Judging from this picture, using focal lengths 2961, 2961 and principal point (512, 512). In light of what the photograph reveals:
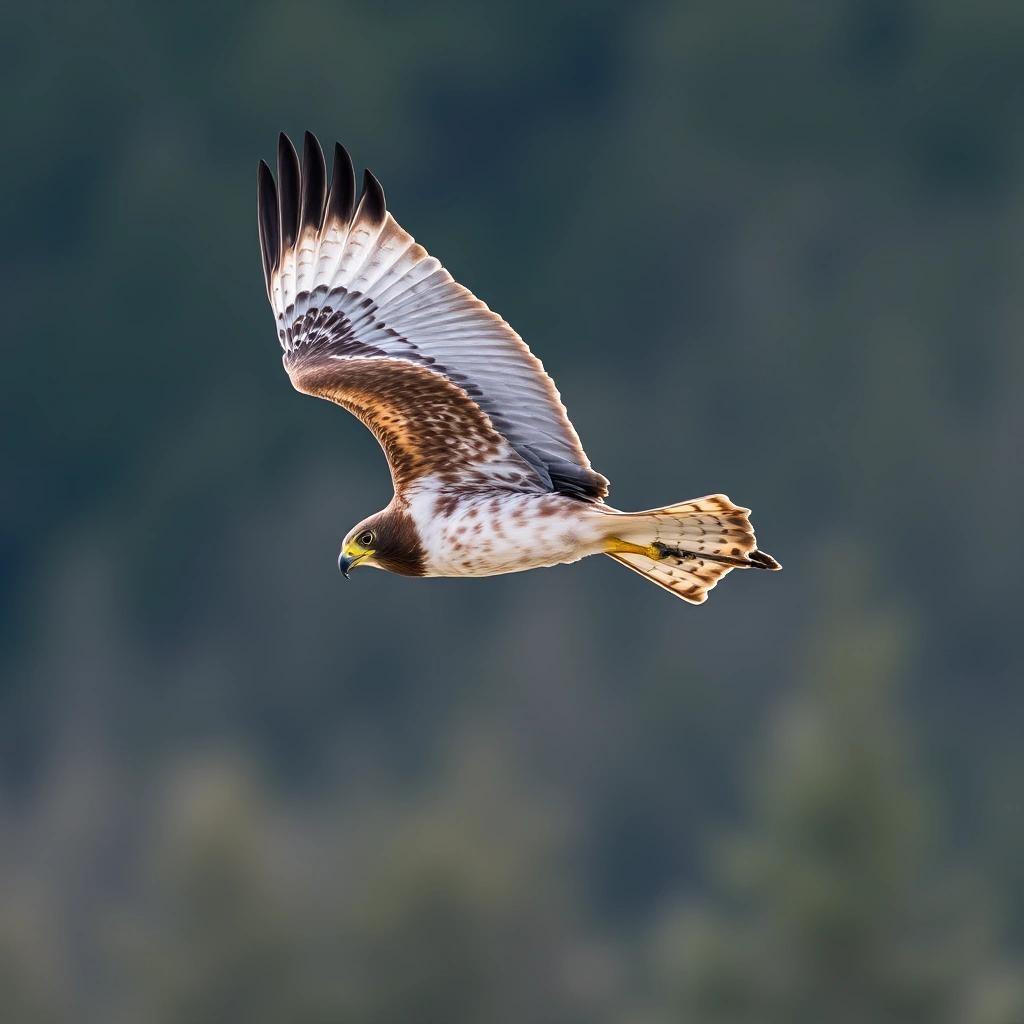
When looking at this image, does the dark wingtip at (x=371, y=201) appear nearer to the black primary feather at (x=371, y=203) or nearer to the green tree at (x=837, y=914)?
the black primary feather at (x=371, y=203)

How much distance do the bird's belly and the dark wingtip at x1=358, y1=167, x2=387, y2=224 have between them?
162 centimetres

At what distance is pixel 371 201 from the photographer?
1209 cm

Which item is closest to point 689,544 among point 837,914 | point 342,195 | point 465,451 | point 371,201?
point 465,451

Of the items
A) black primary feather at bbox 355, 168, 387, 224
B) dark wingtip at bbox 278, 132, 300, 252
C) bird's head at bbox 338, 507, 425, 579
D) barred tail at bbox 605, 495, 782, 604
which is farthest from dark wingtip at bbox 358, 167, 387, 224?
barred tail at bbox 605, 495, 782, 604

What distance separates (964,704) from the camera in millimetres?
71625

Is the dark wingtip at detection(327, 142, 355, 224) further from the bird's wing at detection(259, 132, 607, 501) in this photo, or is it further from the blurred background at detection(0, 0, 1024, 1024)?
the blurred background at detection(0, 0, 1024, 1024)

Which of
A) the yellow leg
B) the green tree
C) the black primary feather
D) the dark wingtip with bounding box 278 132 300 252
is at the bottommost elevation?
the yellow leg

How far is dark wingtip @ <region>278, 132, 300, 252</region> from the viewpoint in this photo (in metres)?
12.4

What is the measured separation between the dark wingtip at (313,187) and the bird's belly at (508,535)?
73.0 inches

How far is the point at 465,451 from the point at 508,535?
1.59 feet

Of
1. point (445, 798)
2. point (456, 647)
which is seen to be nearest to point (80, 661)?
point (456, 647)

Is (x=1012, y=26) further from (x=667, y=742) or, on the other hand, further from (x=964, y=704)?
(x=667, y=742)

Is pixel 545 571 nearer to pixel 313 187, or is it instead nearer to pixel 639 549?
pixel 313 187

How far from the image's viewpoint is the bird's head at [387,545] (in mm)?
11078
